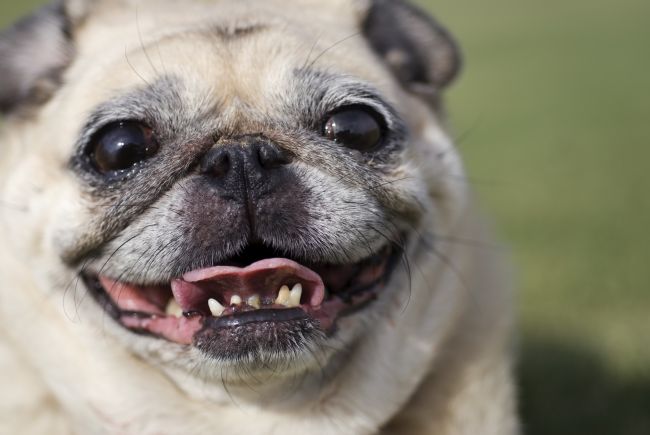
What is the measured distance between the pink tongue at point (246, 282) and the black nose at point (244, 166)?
217 millimetres

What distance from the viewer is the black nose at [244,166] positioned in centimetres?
236

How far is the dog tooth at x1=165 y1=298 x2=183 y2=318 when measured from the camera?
8.37ft

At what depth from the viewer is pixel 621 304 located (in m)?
4.74

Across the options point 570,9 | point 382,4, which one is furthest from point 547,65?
point 382,4

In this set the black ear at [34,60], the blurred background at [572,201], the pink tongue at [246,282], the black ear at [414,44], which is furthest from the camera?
the blurred background at [572,201]

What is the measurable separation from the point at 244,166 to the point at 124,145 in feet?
1.39

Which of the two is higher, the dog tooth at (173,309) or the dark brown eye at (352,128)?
the dark brown eye at (352,128)

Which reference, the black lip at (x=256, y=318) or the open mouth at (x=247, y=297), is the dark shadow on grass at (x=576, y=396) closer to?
the open mouth at (x=247, y=297)

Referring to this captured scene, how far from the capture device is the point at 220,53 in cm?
269

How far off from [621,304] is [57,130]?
3.32m

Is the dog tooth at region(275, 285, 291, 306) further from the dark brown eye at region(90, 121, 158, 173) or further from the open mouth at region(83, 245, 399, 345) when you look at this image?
the dark brown eye at region(90, 121, 158, 173)

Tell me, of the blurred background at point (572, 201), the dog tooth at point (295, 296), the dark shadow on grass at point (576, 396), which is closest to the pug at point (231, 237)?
the dog tooth at point (295, 296)

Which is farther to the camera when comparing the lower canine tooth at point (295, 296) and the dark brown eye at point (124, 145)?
the dark brown eye at point (124, 145)

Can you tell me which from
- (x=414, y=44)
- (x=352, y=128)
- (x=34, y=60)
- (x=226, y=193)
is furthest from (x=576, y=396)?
(x=34, y=60)
